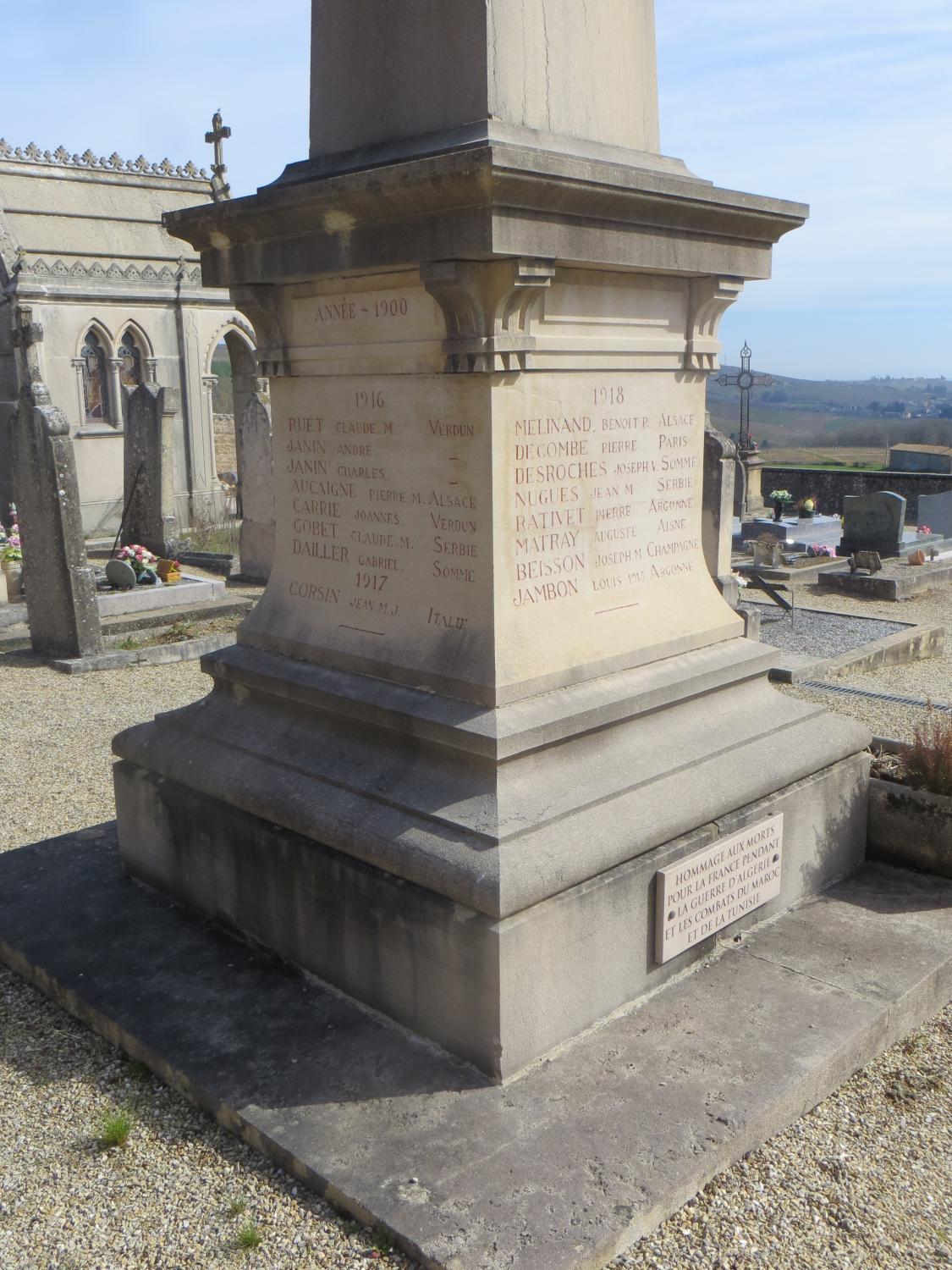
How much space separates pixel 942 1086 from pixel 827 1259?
0.93 metres

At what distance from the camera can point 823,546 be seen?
53.9ft

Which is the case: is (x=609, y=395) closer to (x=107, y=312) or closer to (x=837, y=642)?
(x=837, y=642)

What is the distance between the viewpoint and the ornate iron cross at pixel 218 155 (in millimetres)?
23922

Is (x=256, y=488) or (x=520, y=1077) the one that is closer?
(x=520, y=1077)

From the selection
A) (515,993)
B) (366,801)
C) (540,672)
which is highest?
(540,672)

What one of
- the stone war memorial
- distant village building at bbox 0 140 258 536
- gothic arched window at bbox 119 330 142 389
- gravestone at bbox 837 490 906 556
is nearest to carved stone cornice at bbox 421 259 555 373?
the stone war memorial


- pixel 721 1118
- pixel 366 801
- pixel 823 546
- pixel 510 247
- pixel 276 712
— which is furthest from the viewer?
pixel 823 546

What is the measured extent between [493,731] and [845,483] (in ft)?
71.8

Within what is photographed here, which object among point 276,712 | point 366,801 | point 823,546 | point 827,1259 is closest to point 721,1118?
point 827,1259

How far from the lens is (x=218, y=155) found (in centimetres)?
2433

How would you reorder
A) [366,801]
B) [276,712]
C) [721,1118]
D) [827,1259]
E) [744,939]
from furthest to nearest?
[276,712] < [744,939] < [366,801] < [721,1118] < [827,1259]

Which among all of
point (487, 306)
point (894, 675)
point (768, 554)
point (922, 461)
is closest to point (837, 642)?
point (894, 675)

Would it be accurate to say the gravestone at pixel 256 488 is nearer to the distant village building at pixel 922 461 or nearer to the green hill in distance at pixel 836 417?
the green hill in distance at pixel 836 417

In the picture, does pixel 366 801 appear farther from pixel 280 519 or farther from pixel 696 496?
pixel 696 496
